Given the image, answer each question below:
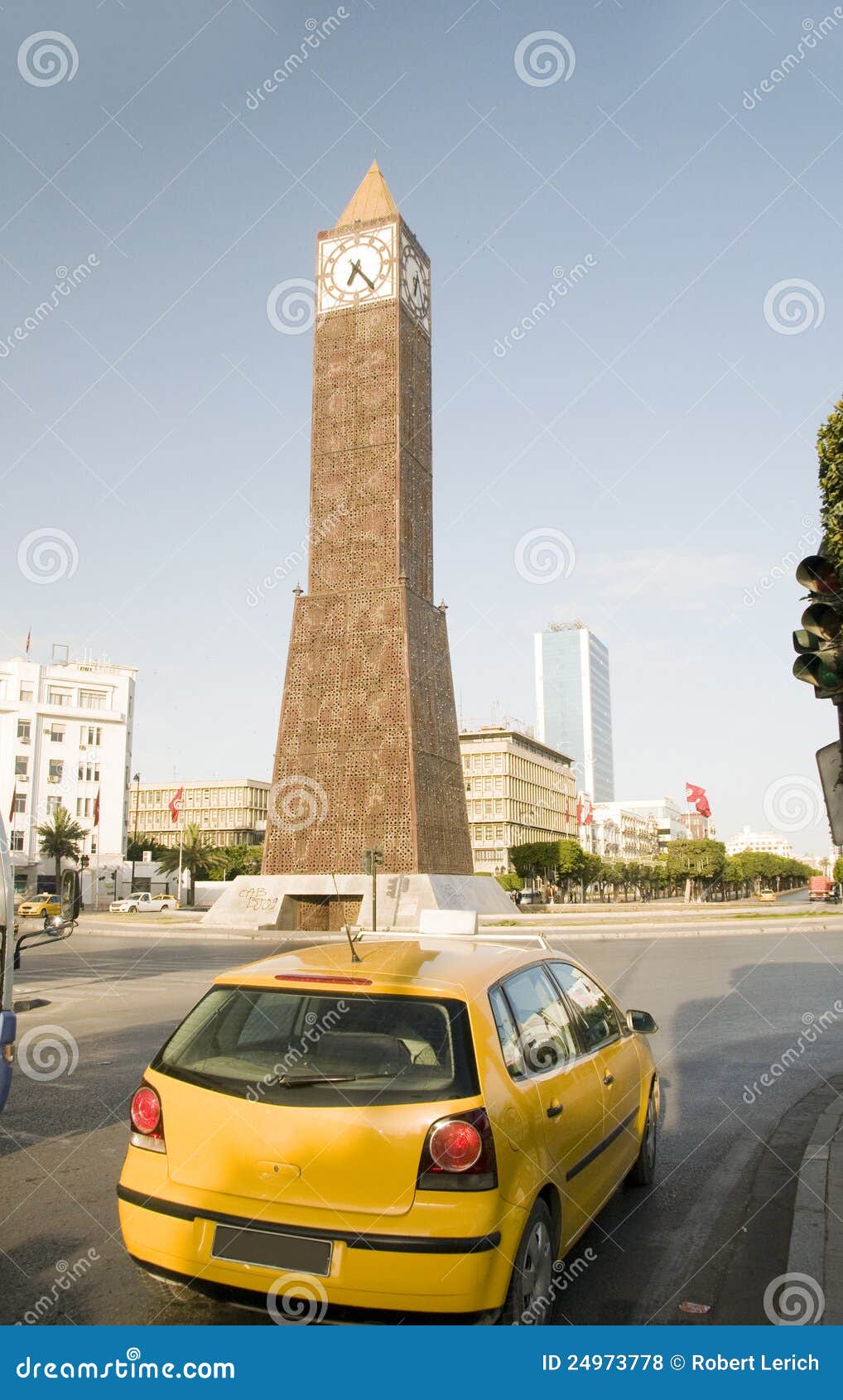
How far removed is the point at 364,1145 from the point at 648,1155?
10.0 feet

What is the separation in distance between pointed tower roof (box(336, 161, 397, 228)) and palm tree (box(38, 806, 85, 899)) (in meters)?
45.6

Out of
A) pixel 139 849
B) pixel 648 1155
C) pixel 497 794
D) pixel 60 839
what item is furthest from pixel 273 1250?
pixel 497 794

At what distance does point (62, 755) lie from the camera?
81.1 meters

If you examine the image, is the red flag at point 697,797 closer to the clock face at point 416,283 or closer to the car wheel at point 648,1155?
the clock face at point 416,283

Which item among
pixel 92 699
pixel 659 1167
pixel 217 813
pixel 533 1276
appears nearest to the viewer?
pixel 533 1276

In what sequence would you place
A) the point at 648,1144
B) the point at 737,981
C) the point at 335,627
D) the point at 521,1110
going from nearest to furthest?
the point at 521,1110, the point at 648,1144, the point at 737,981, the point at 335,627

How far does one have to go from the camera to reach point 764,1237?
196 inches

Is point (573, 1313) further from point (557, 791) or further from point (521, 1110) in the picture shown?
point (557, 791)

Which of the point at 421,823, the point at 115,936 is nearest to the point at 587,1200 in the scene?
the point at 421,823

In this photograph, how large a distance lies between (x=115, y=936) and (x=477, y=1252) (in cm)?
3442

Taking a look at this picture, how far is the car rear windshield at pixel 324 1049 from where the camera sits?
3594mm

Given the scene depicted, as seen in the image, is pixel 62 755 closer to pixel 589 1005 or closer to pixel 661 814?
pixel 589 1005

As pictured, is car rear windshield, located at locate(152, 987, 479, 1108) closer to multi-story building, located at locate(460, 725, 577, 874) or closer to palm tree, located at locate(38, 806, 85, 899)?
palm tree, located at locate(38, 806, 85, 899)

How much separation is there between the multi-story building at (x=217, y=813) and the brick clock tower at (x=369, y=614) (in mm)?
93974
